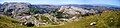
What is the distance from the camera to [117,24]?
46125 mm

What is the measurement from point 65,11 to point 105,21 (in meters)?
85.4

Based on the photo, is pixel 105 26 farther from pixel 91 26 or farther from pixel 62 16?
pixel 62 16

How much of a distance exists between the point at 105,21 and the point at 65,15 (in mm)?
86641

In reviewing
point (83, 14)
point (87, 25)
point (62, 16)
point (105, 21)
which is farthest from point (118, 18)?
point (62, 16)

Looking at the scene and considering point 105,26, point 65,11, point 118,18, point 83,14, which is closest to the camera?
point 105,26

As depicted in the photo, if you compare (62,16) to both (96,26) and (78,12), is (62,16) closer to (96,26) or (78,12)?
(78,12)

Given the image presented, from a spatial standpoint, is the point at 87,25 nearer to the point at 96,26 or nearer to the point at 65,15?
the point at 96,26

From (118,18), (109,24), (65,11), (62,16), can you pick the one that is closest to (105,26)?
(109,24)

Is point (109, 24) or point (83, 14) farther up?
point (109, 24)

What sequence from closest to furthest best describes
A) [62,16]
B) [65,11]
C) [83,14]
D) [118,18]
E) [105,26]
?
1. [105,26]
2. [118,18]
3. [83,14]
4. [65,11]
5. [62,16]

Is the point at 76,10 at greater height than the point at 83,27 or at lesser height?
lesser

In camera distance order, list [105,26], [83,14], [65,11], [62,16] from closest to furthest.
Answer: [105,26] → [83,14] → [65,11] → [62,16]

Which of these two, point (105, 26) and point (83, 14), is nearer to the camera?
point (105, 26)

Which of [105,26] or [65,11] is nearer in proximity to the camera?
[105,26]
